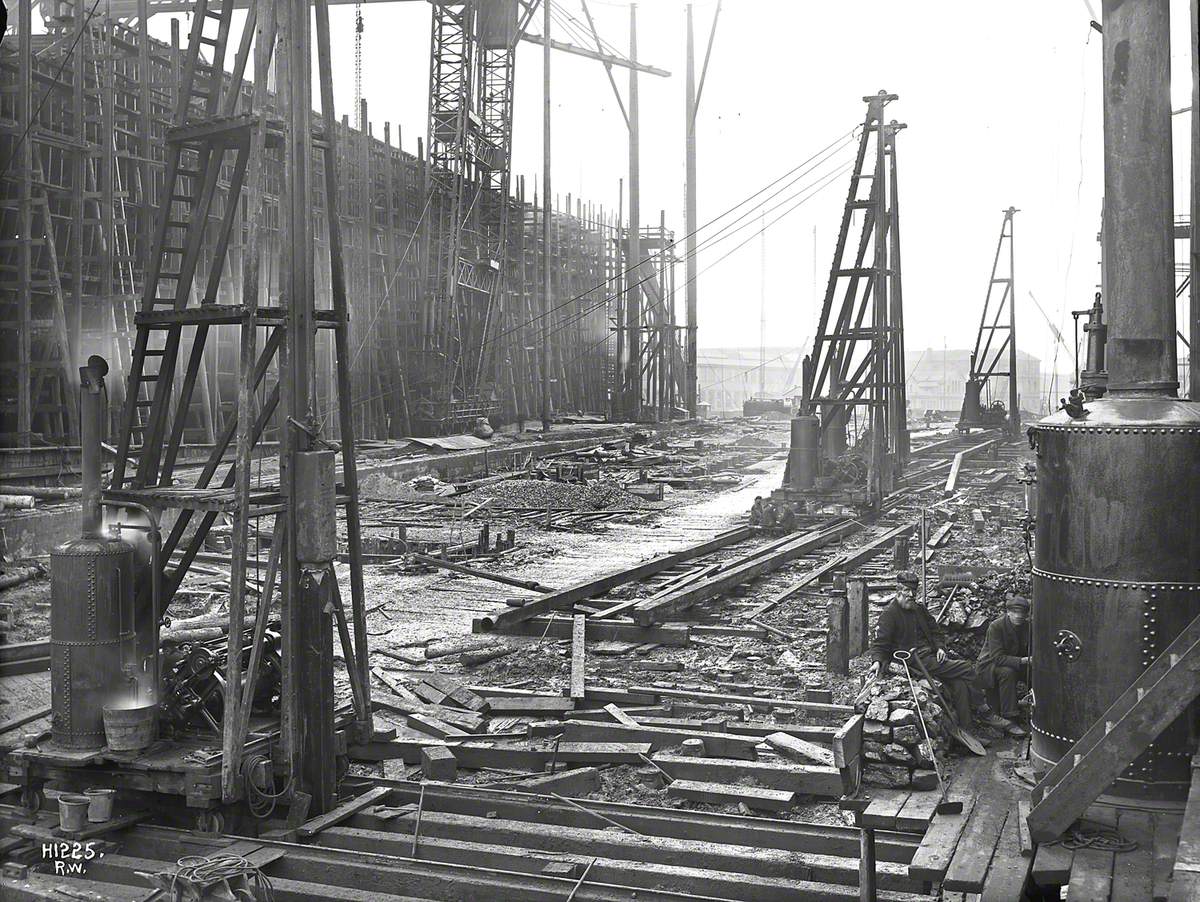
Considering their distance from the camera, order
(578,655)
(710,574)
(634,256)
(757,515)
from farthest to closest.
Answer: (634,256)
(757,515)
(710,574)
(578,655)

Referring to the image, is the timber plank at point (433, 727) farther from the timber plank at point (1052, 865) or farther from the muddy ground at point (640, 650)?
the timber plank at point (1052, 865)

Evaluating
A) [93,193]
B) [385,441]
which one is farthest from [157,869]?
[385,441]

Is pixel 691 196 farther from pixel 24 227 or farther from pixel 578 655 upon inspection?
pixel 578 655

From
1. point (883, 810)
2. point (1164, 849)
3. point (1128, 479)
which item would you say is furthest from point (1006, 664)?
point (1164, 849)

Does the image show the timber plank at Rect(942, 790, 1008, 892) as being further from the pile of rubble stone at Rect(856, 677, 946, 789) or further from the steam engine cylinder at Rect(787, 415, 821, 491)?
the steam engine cylinder at Rect(787, 415, 821, 491)

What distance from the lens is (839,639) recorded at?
30.5 feet

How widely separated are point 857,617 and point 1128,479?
4.31m

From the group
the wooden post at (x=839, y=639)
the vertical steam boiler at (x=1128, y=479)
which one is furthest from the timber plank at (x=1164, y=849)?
the wooden post at (x=839, y=639)

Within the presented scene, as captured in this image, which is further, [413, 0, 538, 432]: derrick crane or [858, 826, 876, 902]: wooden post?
[413, 0, 538, 432]: derrick crane

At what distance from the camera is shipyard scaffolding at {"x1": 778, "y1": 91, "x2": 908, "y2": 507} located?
1953cm

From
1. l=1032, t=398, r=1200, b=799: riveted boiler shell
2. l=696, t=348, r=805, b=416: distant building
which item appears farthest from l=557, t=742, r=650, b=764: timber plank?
l=696, t=348, r=805, b=416: distant building

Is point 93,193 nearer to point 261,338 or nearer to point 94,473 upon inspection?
point 261,338

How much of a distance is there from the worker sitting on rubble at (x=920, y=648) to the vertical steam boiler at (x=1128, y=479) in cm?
193

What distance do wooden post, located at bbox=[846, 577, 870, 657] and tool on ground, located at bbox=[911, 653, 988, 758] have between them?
5.20ft
